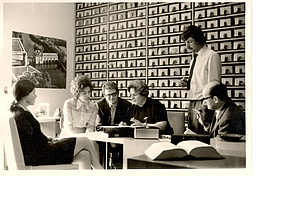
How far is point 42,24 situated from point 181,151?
120 centimetres

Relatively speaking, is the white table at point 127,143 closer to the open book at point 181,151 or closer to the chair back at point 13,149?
the open book at point 181,151

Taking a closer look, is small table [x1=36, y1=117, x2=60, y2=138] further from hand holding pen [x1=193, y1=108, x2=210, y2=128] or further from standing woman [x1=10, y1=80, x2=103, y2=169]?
hand holding pen [x1=193, y1=108, x2=210, y2=128]

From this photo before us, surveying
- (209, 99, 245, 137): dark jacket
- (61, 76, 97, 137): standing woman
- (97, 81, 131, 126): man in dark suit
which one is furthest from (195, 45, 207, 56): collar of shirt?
(61, 76, 97, 137): standing woman

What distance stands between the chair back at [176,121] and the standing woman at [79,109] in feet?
1.68

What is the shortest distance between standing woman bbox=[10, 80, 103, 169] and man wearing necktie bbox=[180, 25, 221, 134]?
77cm

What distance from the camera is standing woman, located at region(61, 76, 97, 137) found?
1.92 m

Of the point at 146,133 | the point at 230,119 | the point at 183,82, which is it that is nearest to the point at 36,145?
the point at 146,133

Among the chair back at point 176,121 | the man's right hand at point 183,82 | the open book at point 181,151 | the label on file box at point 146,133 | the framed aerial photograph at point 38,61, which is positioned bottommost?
the open book at point 181,151

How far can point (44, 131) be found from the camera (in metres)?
1.89

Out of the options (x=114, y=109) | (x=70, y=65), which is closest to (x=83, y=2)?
(x=70, y=65)

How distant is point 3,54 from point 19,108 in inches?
14.1

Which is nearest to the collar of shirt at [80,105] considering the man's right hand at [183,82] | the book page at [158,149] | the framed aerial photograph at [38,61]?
the framed aerial photograph at [38,61]

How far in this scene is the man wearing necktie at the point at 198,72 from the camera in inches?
74.2

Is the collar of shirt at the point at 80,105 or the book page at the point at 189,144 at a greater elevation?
the collar of shirt at the point at 80,105
